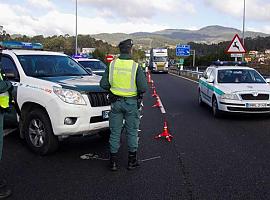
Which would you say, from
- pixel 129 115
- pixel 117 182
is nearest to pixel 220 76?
pixel 129 115

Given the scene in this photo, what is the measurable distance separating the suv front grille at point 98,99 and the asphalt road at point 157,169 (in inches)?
34.5

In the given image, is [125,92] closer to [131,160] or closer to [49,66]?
[131,160]

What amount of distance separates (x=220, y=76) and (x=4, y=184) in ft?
27.1

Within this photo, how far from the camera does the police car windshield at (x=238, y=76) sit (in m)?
11.3

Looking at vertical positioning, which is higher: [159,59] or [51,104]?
[159,59]

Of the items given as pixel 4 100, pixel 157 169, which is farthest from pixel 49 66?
pixel 157 169

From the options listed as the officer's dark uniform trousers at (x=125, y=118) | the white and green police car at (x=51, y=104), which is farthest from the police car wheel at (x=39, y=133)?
the officer's dark uniform trousers at (x=125, y=118)

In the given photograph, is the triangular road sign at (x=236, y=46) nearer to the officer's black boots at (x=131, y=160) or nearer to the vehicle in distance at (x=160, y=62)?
the officer's black boots at (x=131, y=160)

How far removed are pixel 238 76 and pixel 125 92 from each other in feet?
22.5

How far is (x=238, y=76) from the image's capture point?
452 inches

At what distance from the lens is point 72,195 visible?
179 inches

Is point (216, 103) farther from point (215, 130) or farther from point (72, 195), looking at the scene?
point (72, 195)

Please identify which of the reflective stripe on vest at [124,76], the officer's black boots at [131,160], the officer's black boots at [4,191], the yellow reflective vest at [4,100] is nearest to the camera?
the officer's black boots at [4,191]

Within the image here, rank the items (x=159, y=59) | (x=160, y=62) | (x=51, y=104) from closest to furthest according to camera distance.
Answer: (x=51, y=104), (x=160, y=62), (x=159, y=59)
